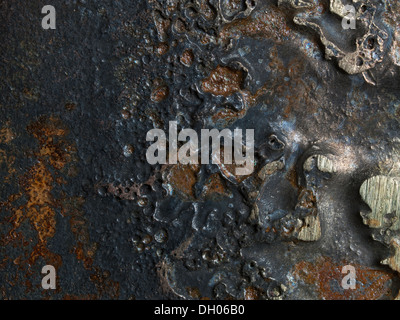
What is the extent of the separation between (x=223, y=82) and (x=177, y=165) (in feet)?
0.60

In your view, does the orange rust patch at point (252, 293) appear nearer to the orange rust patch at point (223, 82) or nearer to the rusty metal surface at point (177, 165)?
the rusty metal surface at point (177, 165)

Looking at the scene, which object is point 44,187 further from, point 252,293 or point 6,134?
point 252,293

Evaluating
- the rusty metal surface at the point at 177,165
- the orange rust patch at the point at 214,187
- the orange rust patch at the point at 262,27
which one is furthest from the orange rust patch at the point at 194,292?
the orange rust patch at the point at 262,27

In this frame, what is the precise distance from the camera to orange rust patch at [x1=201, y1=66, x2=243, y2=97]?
1.03 meters

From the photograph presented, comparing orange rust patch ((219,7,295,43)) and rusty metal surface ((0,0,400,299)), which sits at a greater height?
orange rust patch ((219,7,295,43))

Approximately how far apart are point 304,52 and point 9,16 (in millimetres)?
568

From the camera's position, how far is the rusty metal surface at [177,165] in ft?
3.35

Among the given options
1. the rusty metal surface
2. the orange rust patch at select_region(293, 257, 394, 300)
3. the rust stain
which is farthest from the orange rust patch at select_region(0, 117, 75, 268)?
the orange rust patch at select_region(293, 257, 394, 300)

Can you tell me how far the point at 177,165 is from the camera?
1.02 metres

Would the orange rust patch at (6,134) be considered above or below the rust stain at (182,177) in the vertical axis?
above

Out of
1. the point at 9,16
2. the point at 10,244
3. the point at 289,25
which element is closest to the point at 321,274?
the point at 289,25

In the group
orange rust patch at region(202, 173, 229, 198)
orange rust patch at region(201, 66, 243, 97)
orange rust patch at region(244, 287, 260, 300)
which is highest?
orange rust patch at region(201, 66, 243, 97)

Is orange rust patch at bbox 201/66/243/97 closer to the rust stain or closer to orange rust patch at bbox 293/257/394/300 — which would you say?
the rust stain

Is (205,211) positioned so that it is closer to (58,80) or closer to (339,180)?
(339,180)
